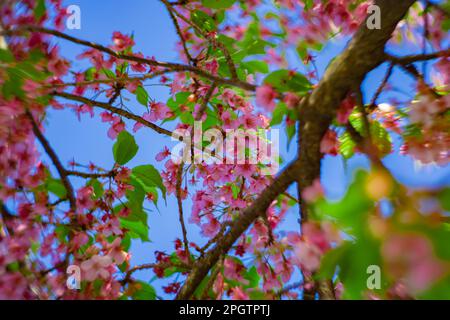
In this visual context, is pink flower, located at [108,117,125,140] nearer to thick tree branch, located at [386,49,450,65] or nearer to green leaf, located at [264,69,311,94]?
green leaf, located at [264,69,311,94]

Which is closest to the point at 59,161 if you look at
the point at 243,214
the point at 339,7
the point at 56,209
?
the point at 56,209

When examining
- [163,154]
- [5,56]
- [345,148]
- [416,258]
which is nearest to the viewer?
[416,258]

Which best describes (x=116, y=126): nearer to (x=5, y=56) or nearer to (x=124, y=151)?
(x=124, y=151)

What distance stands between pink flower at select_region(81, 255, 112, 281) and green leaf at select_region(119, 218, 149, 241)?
526 millimetres

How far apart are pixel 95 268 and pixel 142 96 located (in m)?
0.95

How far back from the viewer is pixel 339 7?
5.27ft

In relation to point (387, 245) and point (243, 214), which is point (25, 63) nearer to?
point (243, 214)

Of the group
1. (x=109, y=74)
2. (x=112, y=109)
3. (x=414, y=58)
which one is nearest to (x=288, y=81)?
(x=414, y=58)

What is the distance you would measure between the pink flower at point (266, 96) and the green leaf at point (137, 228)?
2.63 ft

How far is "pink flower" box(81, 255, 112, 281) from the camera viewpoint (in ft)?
3.48

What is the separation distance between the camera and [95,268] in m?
1.07

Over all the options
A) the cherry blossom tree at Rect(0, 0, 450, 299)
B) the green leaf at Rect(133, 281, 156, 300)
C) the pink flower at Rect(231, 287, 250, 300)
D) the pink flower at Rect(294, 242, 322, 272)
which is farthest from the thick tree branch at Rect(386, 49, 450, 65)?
the green leaf at Rect(133, 281, 156, 300)

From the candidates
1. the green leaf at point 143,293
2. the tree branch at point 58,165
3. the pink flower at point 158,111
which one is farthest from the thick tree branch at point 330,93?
the pink flower at point 158,111
